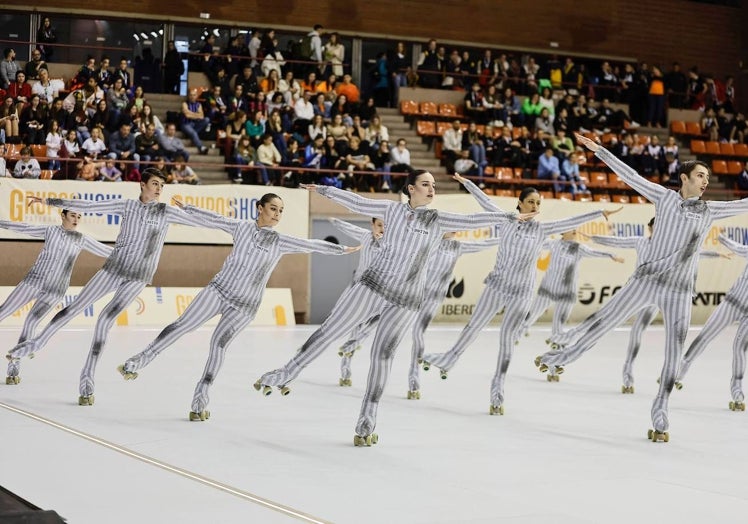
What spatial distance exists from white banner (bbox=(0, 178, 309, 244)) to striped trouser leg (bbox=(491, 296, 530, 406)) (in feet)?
42.5

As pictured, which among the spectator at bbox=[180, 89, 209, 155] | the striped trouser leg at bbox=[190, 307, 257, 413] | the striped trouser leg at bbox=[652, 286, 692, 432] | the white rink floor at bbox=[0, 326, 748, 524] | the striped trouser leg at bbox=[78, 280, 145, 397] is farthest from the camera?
the spectator at bbox=[180, 89, 209, 155]

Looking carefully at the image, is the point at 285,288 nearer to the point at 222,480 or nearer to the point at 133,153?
the point at 133,153

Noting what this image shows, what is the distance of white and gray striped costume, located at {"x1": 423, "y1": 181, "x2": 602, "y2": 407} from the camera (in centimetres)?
1150

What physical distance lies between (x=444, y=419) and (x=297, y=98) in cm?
1717

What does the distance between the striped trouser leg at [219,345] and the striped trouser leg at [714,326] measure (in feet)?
17.7

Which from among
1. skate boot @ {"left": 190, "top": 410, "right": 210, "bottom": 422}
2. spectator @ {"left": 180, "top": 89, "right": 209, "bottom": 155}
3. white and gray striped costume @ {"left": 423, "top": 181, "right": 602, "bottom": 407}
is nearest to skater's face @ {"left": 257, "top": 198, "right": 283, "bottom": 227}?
skate boot @ {"left": 190, "top": 410, "right": 210, "bottom": 422}

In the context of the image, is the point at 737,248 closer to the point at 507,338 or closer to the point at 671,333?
the point at 507,338

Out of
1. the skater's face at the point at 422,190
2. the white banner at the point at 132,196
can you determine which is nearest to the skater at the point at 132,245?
the skater's face at the point at 422,190

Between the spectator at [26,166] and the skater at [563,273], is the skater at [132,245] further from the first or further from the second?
the spectator at [26,166]

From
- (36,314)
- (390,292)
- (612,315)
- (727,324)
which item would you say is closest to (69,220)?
(36,314)

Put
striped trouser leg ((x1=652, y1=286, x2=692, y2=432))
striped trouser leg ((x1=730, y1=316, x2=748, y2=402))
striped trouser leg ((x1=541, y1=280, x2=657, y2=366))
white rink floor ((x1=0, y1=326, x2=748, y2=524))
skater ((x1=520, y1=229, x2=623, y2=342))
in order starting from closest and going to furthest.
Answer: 1. white rink floor ((x1=0, y1=326, x2=748, y2=524))
2. striped trouser leg ((x1=652, y1=286, x2=692, y2=432))
3. striped trouser leg ((x1=541, y1=280, x2=657, y2=366))
4. striped trouser leg ((x1=730, y1=316, x2=748, y2=402))
5. skater ((x1=520, y1=229, x2=623, y2=342))

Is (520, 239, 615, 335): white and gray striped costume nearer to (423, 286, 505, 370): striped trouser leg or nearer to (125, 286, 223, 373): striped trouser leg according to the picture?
(423, 286, 505, 370): striped trouser leg

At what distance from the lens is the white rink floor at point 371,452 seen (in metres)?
6.77

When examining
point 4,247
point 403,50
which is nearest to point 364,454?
point 4,247
